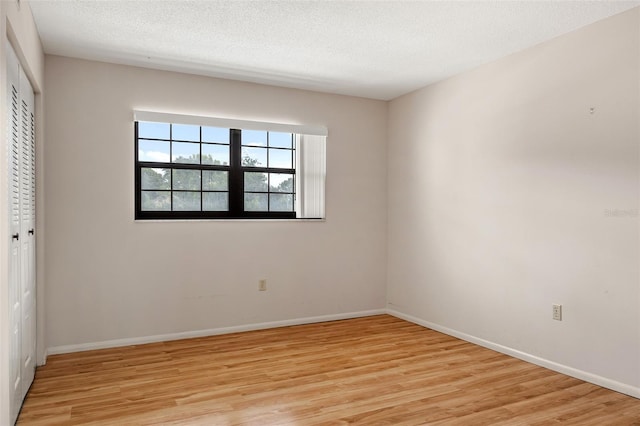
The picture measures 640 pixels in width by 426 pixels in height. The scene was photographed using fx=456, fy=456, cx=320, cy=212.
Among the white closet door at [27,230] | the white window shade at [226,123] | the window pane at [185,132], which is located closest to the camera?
the white closet door at [27,230]

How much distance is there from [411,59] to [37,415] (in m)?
3.74

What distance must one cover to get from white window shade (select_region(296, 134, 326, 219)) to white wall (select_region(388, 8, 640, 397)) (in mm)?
997

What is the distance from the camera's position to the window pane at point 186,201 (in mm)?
4391

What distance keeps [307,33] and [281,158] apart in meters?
1.73

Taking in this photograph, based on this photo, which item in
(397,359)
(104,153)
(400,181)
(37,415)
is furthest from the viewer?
(400,181)

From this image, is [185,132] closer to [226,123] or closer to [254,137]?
[226,123]

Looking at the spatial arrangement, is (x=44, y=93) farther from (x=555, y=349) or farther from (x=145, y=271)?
(x=555, y=349)

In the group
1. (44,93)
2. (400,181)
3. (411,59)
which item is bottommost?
(400,181)

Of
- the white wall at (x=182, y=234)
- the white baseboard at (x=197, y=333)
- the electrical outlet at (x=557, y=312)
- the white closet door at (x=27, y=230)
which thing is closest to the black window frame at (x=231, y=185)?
the white wall at (x=182, y=234)

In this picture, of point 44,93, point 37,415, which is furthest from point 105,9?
point 37,415

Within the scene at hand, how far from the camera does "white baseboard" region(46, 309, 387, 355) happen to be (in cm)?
390

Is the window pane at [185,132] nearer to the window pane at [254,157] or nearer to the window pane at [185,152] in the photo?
the window pane at [185,152]

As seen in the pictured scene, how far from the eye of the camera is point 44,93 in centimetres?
378

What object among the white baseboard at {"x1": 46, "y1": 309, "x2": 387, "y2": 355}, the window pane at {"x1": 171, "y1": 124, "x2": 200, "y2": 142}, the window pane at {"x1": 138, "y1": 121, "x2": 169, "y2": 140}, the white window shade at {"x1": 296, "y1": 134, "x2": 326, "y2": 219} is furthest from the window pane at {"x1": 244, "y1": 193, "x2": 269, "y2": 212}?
the white baseboard at {"x1": 46, "y1": 309, "x2": 387, "y2": 355}
